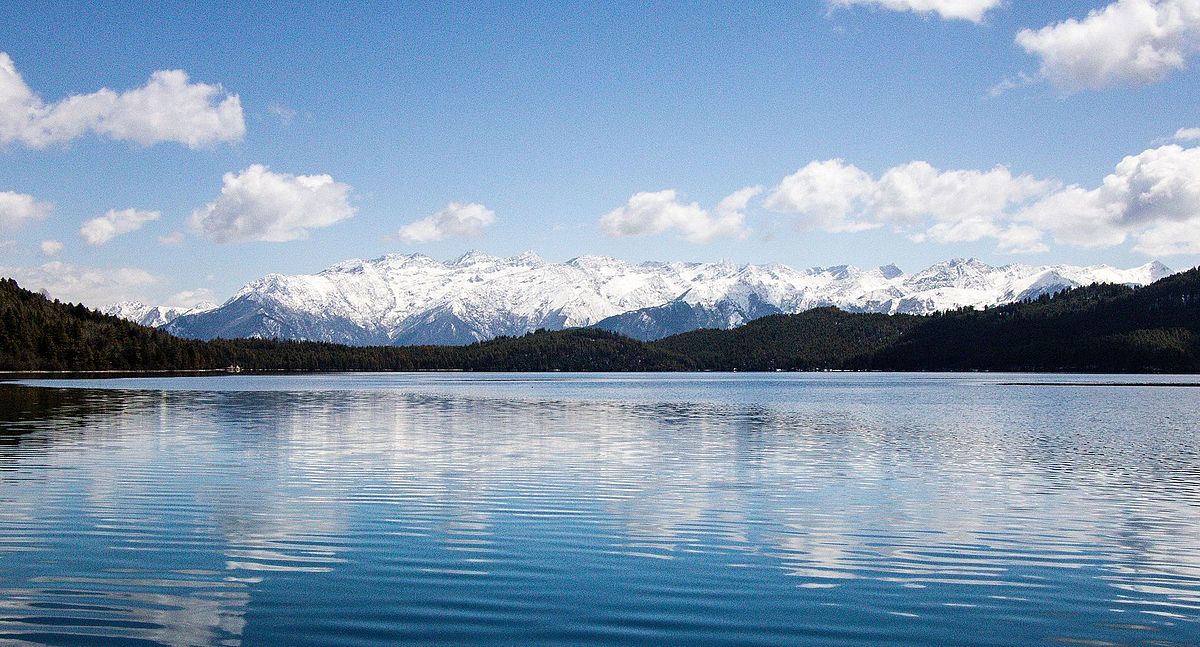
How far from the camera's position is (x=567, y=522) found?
1195 inches

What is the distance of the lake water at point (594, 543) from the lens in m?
18.5

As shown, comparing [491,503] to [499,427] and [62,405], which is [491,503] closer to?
[499,427]

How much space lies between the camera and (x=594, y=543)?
1056 inches

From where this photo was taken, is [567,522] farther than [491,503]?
No

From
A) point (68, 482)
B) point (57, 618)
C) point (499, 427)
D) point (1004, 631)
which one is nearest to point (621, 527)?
point (1004, 631)

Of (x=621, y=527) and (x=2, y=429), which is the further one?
(x=2, y=429)

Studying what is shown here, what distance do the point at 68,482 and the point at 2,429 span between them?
3269 centimetres

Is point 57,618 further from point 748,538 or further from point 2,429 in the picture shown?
point 2,429

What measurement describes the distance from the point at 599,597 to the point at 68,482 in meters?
26.8

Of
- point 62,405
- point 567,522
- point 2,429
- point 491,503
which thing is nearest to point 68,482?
point 491,503

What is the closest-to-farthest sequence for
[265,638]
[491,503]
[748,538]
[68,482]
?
1. [265,638]
2. [748,538]
3. [491,503]
4. [68,482]

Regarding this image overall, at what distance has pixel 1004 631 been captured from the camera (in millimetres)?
18203

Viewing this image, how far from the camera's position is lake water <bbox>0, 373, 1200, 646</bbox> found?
18.5m

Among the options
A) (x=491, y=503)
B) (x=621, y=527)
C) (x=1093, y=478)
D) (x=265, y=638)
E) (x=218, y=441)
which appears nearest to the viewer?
(x=265, y=638)
